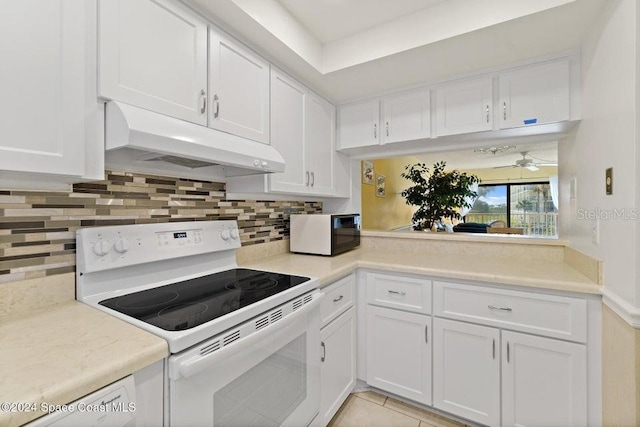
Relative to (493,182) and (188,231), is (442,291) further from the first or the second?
(493,182)

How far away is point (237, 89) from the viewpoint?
1.44 meters

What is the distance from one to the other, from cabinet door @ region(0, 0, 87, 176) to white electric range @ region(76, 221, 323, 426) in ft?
1.16

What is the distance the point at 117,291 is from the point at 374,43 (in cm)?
184

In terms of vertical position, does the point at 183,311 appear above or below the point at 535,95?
below

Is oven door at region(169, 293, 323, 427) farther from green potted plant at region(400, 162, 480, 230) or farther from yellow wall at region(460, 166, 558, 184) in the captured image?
yellow wall at region(460, 166, 558, 184)

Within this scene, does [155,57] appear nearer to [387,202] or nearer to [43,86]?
[43,86]

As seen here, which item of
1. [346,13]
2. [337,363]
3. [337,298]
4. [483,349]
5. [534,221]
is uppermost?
[346,13]

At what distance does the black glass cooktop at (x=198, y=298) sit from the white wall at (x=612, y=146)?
49.3 inches

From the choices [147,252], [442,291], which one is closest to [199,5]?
[147,252]

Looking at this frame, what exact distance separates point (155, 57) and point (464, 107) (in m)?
1.75

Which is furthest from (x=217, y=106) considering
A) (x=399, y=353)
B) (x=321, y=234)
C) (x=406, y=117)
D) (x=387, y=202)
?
(x=387, y=202)

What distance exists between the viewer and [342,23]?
169 centimetres

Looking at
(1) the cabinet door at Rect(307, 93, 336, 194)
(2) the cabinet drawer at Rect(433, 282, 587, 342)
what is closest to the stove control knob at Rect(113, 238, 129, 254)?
(1) the cabinet door at Rect(307, 93, 336, 194)

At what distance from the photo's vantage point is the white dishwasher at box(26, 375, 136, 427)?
558 mm
